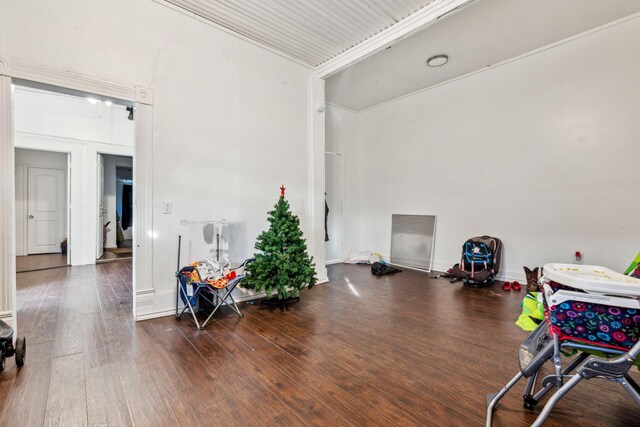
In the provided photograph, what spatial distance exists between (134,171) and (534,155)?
5185mm

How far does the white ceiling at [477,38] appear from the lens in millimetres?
3334

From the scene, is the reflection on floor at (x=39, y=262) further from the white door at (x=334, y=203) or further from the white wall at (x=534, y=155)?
the white wall at (x=534, y=155)

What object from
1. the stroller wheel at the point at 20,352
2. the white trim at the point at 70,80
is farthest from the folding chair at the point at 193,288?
the white trim at the point at 70,80

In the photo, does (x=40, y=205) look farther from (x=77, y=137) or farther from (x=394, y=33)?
(x=394, y=33)

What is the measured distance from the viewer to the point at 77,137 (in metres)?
5.62

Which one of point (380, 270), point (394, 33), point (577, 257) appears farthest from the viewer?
point (380, 270)

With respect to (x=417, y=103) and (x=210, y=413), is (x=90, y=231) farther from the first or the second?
(x=417, y=103)

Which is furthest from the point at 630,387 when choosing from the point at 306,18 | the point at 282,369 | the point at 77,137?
the point at 77,137

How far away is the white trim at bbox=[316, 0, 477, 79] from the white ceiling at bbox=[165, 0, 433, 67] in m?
0.06

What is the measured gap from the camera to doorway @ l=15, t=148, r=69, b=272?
21.6 feet

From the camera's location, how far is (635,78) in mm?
3533

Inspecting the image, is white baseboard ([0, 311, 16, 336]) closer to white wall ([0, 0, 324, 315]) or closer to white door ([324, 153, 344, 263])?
white wall ([0, 0, 324, 315])

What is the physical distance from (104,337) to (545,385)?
332 centimetres

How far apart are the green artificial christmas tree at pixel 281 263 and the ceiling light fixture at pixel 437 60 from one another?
3201 millimetres
